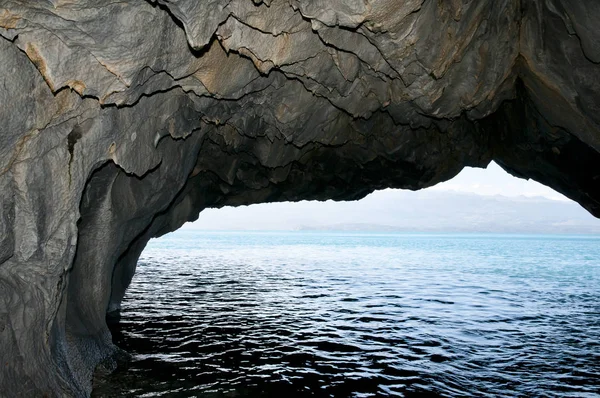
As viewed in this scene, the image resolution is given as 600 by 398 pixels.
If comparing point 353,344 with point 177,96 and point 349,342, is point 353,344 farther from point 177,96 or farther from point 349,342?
point 177,96

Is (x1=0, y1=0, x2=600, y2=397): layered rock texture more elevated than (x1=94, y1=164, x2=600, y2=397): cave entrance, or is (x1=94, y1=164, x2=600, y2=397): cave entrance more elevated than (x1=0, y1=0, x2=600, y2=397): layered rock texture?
(x1=0, y1=0, x2=600, y2=397): layered rock texture

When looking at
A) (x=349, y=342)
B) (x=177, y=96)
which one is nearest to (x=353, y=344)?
(x=349, y=342)

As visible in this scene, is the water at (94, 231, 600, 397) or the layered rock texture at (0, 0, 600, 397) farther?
the water at (94, 231, 600, 397)

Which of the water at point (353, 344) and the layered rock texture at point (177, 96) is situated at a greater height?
the layered rock texture at point (177, 96)

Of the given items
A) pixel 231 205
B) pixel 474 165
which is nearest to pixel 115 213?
pixel 231 205

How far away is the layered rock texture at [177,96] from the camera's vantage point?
19.2 feet

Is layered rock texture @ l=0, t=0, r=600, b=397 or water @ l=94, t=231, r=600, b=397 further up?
layered rock texture @ l=0, t=0, r=600, b=397

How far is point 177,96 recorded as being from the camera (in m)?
9.33

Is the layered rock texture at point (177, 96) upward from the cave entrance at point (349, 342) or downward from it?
upward

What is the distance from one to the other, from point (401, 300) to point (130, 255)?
12.7m

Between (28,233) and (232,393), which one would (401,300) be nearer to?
(232,393)

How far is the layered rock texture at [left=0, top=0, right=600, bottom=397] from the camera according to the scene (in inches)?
230

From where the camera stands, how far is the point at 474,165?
1803 centimetres

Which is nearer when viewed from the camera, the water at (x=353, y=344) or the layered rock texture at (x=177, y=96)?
the layered rock texture at (x=177, y=96)
